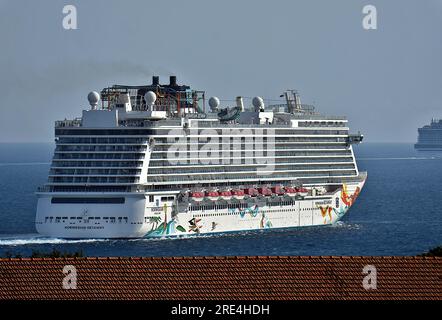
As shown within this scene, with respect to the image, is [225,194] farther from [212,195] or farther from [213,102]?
[213,102]

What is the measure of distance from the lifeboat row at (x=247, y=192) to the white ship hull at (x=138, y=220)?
3.50ft

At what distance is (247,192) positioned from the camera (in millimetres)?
106875

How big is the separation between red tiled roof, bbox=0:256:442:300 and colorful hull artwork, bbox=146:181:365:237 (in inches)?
1806

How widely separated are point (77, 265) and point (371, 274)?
10452mm

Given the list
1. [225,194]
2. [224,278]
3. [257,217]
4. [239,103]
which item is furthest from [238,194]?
[224,278]

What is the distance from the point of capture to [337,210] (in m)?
114

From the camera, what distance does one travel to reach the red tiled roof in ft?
168

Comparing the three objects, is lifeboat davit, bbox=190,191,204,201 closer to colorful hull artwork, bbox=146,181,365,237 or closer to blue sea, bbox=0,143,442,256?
colorful hull artwork, bbox=146,181,365,237

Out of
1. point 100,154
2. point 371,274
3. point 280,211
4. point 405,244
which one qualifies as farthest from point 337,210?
point 371,274

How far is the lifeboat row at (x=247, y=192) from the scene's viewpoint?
4035 inches

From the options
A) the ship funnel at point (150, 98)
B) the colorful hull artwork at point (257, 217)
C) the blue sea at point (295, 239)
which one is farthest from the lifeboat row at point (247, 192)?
the ship funnel at point (150, 98)

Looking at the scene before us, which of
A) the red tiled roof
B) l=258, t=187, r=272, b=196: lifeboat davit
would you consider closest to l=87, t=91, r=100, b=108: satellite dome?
l=258, t=187, r=272, b=196: lifeboat davit
